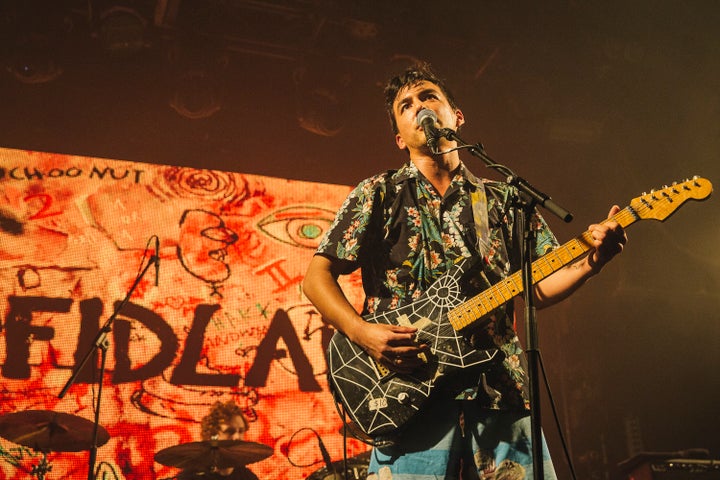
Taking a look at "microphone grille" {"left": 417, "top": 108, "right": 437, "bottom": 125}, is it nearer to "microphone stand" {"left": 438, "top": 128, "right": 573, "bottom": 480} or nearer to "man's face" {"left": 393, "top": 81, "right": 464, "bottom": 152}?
"man's face" {"left": 393, "top": 81, "right": 464, "bottom": 152}

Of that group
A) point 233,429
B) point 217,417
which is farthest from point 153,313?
point 233,429

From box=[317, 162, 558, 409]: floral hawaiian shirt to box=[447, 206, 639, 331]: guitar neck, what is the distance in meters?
0.06

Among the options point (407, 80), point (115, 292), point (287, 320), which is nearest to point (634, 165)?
point (287, 320)

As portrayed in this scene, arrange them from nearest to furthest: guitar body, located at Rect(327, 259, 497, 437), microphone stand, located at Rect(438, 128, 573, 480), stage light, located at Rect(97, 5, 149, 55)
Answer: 1. microphone stand, located at Rect(438, 128, 573, 480)
2. guitar body, located at Rect(327, 259, 497, 437)
3. stage light, located at Rect(97, 5, 149, 55)

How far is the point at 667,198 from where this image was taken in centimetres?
232

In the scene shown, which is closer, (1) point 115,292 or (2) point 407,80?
(2) point 407,80

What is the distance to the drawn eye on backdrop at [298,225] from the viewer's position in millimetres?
5582

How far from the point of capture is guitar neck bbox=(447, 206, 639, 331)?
2.12 meters

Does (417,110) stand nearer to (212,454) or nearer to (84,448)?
(212,454)

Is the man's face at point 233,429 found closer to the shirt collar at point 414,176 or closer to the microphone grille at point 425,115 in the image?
the shirt collar at point 414,176

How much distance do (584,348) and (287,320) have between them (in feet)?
9.51

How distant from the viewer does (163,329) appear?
5090 mm

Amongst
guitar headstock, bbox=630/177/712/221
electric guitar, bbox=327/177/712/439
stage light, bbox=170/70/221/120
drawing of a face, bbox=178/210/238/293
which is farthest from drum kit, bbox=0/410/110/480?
guitar headstock, bbox=630/177/712/221

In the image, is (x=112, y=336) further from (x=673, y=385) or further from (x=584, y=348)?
(x=673, y=385)
